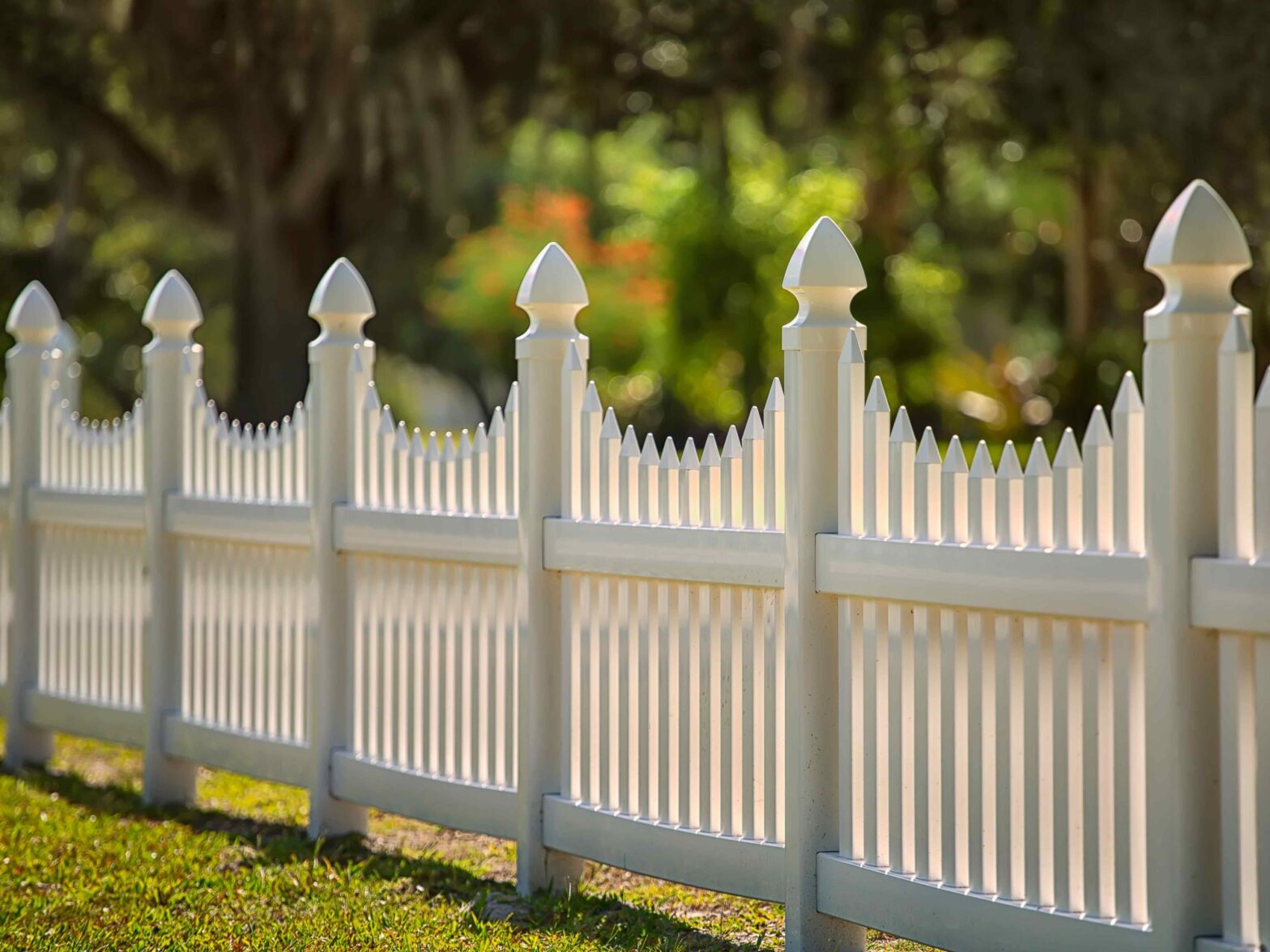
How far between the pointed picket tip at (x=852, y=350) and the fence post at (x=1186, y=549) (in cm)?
96

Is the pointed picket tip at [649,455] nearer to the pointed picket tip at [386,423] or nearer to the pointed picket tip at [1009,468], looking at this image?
the pointed picket tip at [1009,468]

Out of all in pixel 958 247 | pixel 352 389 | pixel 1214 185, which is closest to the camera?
pixel 352 389

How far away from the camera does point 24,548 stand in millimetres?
8289

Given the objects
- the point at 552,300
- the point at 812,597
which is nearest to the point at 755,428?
the point at 812,597

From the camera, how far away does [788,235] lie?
21.5m

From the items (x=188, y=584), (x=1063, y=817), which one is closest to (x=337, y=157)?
(x=188, y=584)

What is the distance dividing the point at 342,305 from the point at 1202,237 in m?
3.54

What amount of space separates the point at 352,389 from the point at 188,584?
4.67ft

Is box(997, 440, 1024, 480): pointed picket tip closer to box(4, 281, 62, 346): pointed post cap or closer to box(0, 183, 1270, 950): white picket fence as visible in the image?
box(0, 183, 1270, 950): white picket fence

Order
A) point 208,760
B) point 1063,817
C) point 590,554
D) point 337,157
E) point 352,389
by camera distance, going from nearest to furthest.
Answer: point 1063,817
point 590,554
point 352,389
point 208,760
point 337,157

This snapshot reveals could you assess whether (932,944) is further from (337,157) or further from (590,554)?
(337,157)

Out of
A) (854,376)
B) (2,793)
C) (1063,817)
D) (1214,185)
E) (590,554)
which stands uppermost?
(1214,185)

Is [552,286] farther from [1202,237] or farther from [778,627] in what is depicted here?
[1202,237]

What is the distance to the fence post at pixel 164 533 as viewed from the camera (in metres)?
7.14
